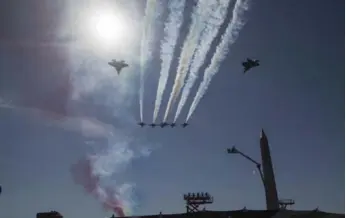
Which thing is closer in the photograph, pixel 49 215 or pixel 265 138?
pixel 49 215

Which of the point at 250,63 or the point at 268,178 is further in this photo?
the point at 268,178

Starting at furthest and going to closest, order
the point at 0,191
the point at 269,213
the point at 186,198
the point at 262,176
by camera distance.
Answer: the point at 262,176
the point at 186,198
the point at 269,213
the point at 0,191

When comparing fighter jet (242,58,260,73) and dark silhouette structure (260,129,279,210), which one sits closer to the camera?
fighter jet (242,58,260,73)

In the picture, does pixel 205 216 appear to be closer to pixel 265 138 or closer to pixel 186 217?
pixel 186 217

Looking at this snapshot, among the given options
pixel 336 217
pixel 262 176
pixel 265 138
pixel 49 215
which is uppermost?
pixel 265 138

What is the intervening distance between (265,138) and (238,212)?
126ft

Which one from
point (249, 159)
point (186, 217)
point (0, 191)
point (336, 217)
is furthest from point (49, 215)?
point (249, 159)

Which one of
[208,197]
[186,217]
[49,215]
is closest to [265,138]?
[208,197]

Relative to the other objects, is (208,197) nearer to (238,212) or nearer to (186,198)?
(186,198)

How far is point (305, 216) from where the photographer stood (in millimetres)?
40281

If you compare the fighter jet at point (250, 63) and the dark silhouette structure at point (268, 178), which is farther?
the dark silhouette structure at point (268, 178)

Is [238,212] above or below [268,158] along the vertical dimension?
below

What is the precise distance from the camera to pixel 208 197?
→ 2261 inches

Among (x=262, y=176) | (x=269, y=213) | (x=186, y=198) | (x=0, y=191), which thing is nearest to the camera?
(x=0, y=191)
